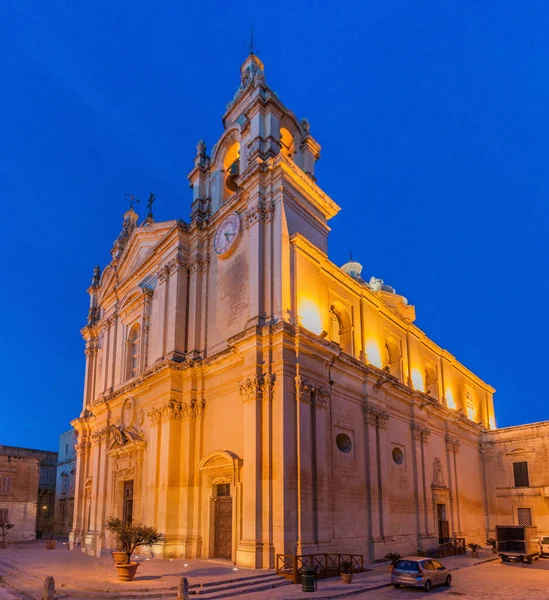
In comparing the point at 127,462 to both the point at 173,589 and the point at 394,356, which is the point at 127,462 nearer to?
the point at 173,589

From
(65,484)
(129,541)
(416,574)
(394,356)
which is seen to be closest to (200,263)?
(394,356)

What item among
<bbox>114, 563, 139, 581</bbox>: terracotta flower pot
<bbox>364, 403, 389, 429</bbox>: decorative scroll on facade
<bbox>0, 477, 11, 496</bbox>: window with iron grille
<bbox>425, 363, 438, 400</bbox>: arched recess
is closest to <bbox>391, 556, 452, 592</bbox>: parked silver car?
<bbox>364, 403, 389, 429</bbox>: decorative scroll on facade

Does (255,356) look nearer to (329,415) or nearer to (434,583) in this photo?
(329,415)

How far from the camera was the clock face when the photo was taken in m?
25.3

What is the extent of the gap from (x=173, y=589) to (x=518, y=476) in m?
28.7

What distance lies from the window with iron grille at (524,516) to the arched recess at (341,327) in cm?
1898

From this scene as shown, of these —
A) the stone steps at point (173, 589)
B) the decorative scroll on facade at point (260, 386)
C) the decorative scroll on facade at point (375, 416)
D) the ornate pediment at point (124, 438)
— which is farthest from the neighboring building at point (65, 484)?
the decorative scroll on facade at point (260, 386)

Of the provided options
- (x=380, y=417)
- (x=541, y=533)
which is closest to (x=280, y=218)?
(x=380, y=417)

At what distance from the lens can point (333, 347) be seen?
22922 millimetres

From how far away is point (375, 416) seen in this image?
25.7 m

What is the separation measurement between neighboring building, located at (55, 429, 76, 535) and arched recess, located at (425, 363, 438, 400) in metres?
33.4

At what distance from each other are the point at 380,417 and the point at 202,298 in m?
10.2

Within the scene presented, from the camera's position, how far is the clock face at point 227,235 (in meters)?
25.3

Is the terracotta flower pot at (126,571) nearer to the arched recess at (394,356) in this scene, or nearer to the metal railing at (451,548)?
the metal railing at (451,548)
